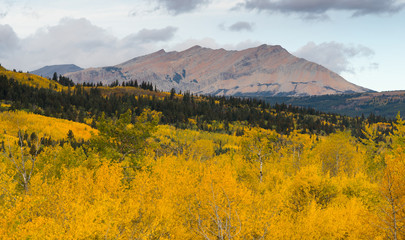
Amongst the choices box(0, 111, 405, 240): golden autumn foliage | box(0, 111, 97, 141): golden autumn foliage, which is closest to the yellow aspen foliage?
box(0, 111, 405, 240): golden autumn foliage

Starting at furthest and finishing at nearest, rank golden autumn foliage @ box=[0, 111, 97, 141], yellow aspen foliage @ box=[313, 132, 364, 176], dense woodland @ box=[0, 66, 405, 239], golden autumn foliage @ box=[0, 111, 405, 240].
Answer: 1. golden autumn foliage @ box=[0, 111, 97, 141]
2. yellow aspen foliage @ box=[313, 132, 364, 176]
3. dense woodland @ box=[0, 66, 405, 239]
4. golden autumn foliage @ box=[0, 111, 405, 240]

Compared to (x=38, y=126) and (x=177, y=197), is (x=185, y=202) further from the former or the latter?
(x=38, y=126)

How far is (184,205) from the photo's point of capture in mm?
32031

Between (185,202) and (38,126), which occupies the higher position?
(185,202)

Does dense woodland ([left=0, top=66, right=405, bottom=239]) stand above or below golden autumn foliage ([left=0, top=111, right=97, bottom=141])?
above

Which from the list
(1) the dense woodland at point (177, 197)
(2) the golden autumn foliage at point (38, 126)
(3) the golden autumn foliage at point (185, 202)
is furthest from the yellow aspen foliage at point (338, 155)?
(2) the golden autumn foliage at point (38, 126)

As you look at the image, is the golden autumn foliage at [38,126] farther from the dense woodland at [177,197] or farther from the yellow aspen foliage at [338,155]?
the yellow aspen foliage at [338,155]

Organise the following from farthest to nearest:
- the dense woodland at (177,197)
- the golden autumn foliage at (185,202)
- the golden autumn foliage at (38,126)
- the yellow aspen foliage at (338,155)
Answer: the golden autumn foliage at (38,126) → the yellow aspen foliage at (338,155) → the dense woodland at (177,197) → the golden autumn foliage at (185,202)

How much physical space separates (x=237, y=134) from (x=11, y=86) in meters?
134

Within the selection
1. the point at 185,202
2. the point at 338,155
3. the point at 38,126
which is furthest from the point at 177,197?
the point at 38,126

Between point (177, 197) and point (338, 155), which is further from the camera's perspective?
point (338, 155)

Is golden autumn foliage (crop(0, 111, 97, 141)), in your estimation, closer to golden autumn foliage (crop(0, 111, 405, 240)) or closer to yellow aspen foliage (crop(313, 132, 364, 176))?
golden autumn foliage (crop(0, 111, 405, 240))

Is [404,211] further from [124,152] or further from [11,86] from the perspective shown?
[11,86]

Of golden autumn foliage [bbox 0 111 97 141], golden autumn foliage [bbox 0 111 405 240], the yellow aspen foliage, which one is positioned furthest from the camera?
golden autumn foliage [bbox 0 111 97 141]
